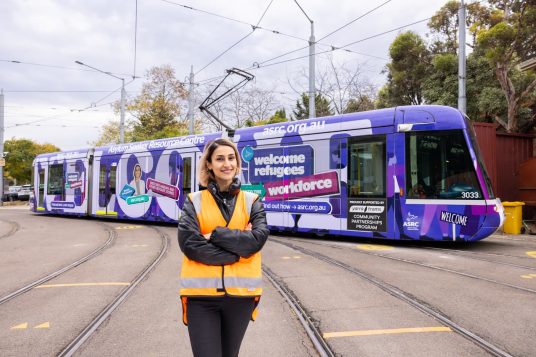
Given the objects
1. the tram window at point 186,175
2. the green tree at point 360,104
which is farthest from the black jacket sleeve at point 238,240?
the green tree at point 360,104

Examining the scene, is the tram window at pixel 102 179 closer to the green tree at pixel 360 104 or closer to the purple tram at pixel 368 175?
the purple tram at pixel 368 175

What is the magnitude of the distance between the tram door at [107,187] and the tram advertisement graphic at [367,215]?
9.79 m

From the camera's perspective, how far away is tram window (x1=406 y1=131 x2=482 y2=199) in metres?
8.82

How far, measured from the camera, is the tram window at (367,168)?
9594mm

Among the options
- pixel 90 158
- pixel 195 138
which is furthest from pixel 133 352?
pixel 90 158

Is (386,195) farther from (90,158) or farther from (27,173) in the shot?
(27,173)

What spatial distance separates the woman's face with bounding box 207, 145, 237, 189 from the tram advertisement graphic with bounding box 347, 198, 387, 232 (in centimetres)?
753

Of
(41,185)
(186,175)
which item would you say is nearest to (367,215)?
(186,175)

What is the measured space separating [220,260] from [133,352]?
196 cm

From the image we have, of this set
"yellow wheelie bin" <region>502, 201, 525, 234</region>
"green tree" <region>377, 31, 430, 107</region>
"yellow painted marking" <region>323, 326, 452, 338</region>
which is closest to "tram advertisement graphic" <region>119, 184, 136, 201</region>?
"yellow wheelie bin" <region>502, 201, 525, 234</region>

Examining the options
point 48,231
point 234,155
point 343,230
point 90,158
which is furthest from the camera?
point 90,158

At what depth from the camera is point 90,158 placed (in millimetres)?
17406

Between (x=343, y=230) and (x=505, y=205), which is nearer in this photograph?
(x=343, y=230)

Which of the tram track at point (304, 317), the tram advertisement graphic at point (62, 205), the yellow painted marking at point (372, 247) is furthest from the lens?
the tram advertisement graphic at point (62, 205)
